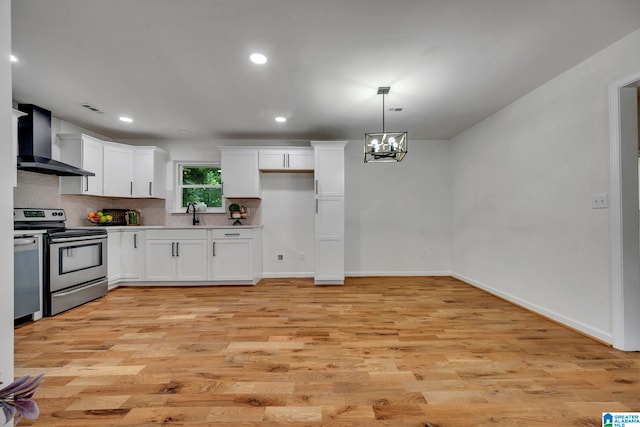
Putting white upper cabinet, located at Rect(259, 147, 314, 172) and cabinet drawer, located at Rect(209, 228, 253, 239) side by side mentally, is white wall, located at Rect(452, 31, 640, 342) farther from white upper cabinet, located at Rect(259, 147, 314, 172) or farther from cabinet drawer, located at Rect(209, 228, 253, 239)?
cabinet drawer, located at Rect(209, 228, 253, 239)

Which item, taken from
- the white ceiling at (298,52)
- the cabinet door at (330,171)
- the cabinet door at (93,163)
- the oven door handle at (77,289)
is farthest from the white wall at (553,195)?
the cabinet door at (93,163)

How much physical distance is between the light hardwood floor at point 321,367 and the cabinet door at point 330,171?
1.80m

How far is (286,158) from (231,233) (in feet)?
4.86

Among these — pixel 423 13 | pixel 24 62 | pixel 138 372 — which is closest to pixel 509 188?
pixel 423 13

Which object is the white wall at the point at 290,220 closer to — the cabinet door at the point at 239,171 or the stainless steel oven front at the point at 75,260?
the cabinet door at the point at 239,171

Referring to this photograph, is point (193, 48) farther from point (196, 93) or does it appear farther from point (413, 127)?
point (413, 127)

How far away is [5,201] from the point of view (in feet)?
3.11

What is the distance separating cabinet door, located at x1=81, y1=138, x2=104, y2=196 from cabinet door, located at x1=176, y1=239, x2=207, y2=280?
55.2 inches

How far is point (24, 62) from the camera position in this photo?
2354mm

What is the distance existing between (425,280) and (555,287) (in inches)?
74.3

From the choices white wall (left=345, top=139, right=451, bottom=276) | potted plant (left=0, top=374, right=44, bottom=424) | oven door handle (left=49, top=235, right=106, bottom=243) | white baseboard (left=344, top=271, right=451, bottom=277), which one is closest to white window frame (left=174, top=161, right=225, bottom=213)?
oven door handle (left=49, top=235, right=106, bottom=243)

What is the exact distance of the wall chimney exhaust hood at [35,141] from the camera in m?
3.08

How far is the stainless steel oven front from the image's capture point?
2.96m

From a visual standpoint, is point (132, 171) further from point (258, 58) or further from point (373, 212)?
point (373, 212)
